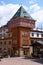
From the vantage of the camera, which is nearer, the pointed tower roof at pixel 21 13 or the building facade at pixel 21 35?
the building facade at pixel 21 35

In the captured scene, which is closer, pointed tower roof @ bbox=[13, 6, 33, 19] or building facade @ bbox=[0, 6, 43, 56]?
building facade @ bbox=[0, 6, 43, 56]

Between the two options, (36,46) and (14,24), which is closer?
(36,46)

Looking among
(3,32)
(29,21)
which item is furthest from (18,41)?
(3,32)

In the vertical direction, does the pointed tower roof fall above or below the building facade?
above

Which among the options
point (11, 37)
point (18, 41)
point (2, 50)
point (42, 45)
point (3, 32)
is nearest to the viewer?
point (42, 45)

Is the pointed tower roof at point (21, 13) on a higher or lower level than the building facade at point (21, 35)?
higher

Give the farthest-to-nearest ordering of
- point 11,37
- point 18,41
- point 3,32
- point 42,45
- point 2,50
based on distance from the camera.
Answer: point 3,32, point 2,50, point 11,37, point 18,41, point 42,45

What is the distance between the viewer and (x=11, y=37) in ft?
217

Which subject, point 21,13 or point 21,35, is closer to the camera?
point 21,35

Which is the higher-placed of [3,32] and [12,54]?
[3,32]

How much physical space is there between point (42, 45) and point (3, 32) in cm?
2644

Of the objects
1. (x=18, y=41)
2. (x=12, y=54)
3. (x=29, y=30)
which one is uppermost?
(x=29, y=30)

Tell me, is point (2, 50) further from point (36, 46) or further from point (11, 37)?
point (36, 46)

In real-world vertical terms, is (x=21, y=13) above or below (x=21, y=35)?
above
